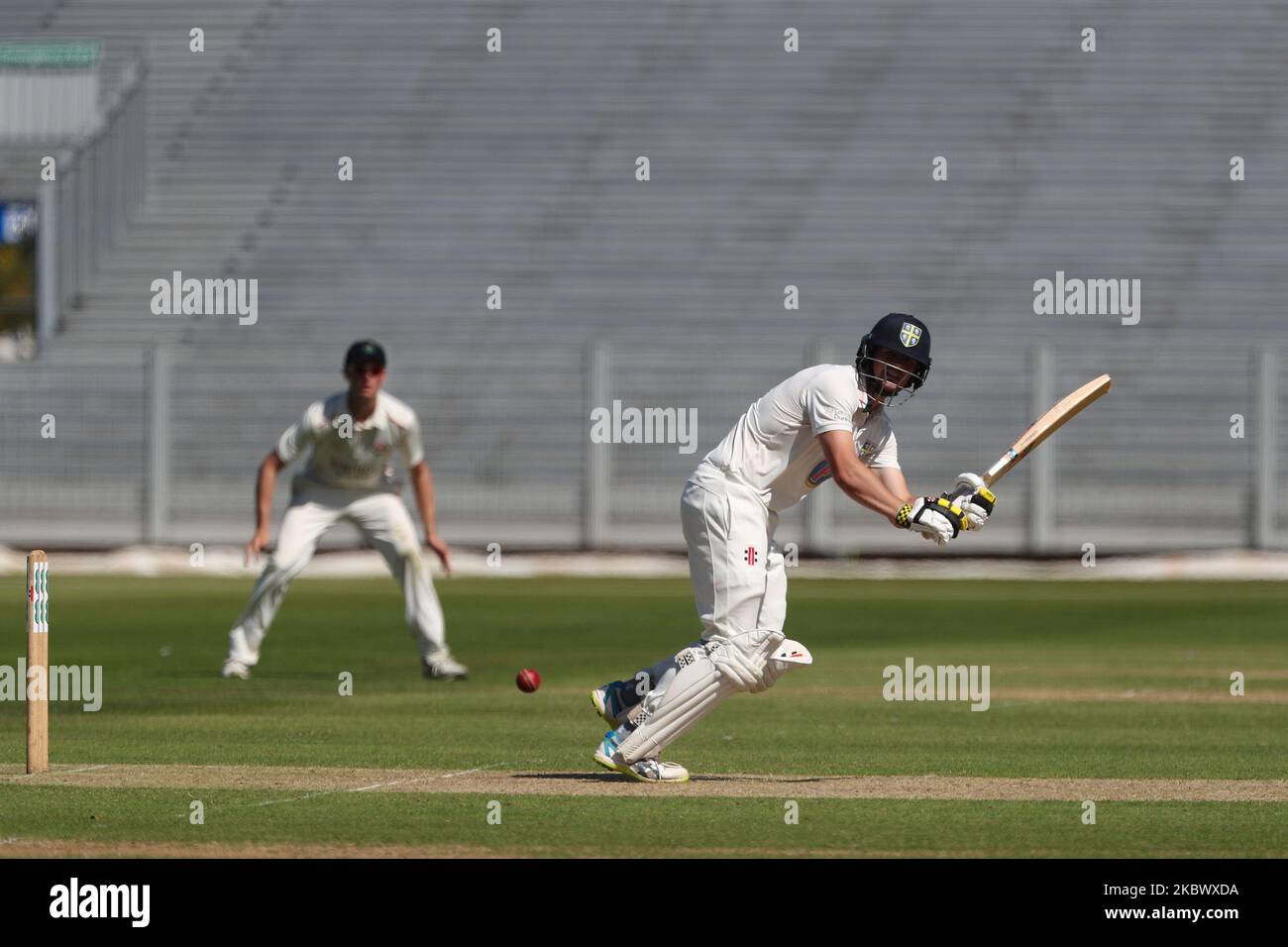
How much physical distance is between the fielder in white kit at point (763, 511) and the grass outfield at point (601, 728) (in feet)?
1.26

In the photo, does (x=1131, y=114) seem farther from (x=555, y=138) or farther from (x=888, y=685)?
(x=888, y=685)

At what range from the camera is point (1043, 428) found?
11422 mm

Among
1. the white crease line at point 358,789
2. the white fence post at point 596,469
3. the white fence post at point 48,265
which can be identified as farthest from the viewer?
the white fence post at point 48,265

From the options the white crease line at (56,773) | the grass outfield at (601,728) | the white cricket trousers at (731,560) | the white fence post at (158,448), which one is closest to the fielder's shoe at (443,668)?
the grass outfield at (601,728)

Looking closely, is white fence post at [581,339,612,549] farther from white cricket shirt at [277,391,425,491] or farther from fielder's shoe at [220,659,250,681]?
fielder's shoe at [220,659,250,681]

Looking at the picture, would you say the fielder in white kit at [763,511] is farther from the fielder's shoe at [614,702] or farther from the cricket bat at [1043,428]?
the cricket bat at [1043,428]

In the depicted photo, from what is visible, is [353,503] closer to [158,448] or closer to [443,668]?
[443,668]

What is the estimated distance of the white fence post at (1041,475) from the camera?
1227 inches

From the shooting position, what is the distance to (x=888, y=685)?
1722cm

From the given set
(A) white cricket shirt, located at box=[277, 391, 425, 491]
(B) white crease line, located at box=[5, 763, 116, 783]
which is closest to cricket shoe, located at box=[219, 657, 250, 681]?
(A) white cricket shirt, located at box=[277, 391, 425, 491]

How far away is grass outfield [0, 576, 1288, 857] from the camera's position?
31.5ft

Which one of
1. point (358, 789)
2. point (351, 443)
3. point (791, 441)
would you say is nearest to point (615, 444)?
point (351, 443)
